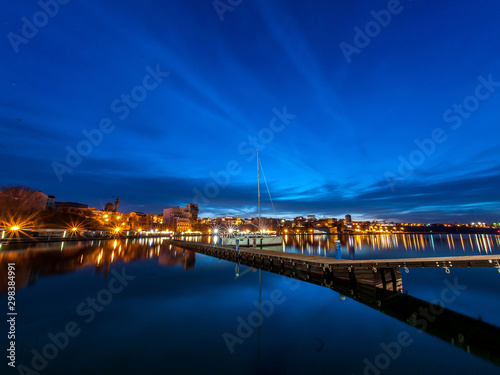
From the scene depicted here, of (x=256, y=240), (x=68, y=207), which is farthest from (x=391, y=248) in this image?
(x=68, y=207)

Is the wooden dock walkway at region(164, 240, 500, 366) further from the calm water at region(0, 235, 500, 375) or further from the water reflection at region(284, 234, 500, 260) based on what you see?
the water reflection at region(284, 234, 500, 260)

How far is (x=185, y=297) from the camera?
52.2 ft

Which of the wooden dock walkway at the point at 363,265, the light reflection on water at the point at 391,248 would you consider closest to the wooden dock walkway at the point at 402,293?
the wooden dock walkway at the point at 363,265

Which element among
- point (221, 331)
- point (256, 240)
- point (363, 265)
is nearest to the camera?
point (221, 331)

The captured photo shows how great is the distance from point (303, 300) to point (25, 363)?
14.0 meters

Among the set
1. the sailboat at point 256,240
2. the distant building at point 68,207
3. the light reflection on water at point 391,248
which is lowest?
the light reflection on water at point 391,248

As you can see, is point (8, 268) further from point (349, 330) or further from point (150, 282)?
point (349, 330)

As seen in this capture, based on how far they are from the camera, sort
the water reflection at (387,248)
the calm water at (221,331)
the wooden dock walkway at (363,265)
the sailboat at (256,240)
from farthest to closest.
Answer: the sailboat at (256,240) < the water reflection at (387,248) < the wooden dock walkway at (363,265) < the calm water at (221,331)

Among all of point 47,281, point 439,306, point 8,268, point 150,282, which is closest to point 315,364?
point 439,306

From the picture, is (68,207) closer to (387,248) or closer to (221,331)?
(221,331)

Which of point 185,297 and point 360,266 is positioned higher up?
point 360,266

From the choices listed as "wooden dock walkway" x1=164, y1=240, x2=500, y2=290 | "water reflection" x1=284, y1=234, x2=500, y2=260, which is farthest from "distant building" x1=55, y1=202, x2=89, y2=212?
"wooden dock walkway" x1=164, y1=240, x2=500, y2=290

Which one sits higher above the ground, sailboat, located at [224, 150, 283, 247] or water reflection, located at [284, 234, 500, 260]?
sailboat, located at [224, 150, 283, 247]

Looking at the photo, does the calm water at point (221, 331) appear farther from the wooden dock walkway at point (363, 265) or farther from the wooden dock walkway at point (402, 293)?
the wooden dock walkway at point (363, 265)
